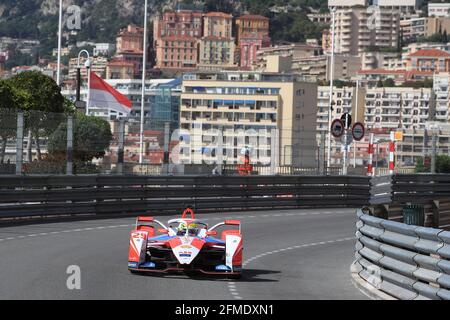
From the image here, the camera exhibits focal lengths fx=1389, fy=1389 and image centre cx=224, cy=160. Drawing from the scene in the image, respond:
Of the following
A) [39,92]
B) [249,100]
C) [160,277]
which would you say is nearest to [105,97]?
[39,92]

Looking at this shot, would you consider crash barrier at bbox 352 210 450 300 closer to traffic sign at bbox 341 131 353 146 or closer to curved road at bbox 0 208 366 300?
→ curved road at bbox 0 208 366 300

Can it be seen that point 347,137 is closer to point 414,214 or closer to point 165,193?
point 165,193

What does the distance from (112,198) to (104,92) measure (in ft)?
104

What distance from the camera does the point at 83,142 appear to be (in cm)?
3002

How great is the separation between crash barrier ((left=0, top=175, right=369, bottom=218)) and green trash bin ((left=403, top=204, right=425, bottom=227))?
33.1 ft

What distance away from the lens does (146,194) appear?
30.6 meters

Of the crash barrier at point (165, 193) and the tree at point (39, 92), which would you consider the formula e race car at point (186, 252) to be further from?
the tree at point (39, 92)

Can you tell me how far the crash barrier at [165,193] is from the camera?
26812 mm

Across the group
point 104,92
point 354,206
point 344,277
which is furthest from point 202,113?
point 344,277

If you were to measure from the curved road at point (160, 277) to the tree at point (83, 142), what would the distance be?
1854mm

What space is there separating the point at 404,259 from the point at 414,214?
2.49 m

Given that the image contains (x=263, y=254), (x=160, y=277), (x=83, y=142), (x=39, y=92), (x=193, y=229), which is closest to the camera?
(x=160, y=277)

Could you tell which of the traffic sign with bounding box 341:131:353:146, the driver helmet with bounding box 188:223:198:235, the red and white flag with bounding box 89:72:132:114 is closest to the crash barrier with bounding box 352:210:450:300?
the driver helmet with bounding box 188:223:198:235

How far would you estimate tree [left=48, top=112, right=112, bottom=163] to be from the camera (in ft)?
93.7
